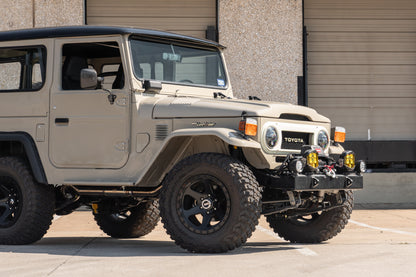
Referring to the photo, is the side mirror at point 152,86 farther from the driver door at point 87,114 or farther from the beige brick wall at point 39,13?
the beige brick wall at point 39,13

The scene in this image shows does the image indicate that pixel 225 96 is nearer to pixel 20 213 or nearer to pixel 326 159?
pixel 326 159

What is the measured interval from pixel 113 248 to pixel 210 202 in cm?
146

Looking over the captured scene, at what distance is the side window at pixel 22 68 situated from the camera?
26.7ft

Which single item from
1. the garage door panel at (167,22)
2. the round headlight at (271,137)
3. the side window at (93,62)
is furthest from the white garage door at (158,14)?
the round headlight at (271,137)

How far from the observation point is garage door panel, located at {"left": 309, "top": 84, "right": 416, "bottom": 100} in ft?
48.8

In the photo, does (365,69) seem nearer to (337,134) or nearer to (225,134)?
(337,134)

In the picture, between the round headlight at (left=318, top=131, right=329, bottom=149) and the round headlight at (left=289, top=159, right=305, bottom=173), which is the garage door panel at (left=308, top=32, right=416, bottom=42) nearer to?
the round headlight at (left=318, top=131, right=329, bottom=149)

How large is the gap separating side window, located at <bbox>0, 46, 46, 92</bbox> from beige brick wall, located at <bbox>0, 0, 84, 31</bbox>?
6106mm

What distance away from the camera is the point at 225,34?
14.5 meters

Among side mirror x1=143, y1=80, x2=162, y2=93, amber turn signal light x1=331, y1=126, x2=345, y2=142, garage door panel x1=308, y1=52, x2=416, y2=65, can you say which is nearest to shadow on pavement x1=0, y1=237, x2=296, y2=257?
amber turn signal light x1=331, y1=126, x2=345, y2=142

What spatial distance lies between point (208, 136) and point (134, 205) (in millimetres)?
1702

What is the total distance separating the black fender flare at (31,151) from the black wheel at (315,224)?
2512mm

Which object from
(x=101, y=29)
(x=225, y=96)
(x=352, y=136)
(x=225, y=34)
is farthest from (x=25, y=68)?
(x=352, y=136)

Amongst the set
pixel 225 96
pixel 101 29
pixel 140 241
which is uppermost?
pixel 101 29
